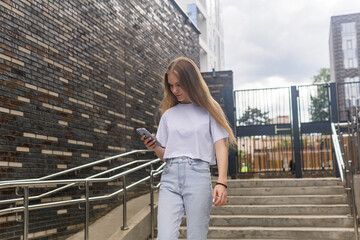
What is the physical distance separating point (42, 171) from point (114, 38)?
301 centimetres

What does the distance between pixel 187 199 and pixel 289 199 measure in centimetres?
507

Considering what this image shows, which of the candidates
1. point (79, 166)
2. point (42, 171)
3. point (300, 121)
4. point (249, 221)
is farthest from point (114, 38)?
point (300, 121)

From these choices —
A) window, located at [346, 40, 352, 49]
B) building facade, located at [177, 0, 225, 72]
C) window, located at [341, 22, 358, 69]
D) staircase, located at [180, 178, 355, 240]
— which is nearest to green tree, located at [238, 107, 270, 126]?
staircase, located at [180, 178, 355, 240]

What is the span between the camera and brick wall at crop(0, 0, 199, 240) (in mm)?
4586

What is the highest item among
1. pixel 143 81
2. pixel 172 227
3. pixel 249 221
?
pixel 143 81

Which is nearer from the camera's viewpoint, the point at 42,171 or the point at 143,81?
the point at 42,171

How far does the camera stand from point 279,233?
19.2 ft

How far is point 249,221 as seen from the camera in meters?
6.28

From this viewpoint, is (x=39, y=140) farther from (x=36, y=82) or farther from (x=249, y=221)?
(x=249, y=221)

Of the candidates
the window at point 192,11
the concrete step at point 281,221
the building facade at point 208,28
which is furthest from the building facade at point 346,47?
the concrete step at point 281,221

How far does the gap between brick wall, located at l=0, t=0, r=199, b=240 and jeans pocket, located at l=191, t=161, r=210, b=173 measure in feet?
6.49

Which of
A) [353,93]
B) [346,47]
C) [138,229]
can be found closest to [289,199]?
[138,229]

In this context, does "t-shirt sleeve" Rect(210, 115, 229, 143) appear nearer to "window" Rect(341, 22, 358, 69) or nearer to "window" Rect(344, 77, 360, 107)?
"window" Rect(344, 77, 360, 107)

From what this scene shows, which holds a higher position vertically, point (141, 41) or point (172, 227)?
point (141, 41)
